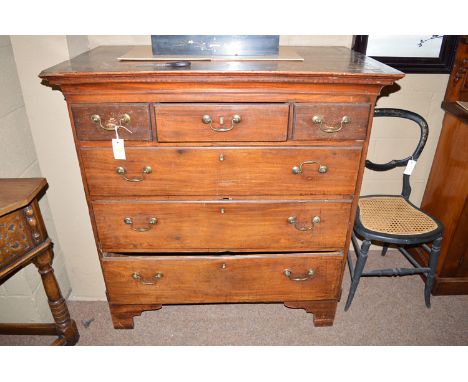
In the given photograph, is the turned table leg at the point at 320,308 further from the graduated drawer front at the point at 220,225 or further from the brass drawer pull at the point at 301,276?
the graduated drawer front at the point at 220,225

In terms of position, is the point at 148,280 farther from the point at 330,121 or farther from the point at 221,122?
the point at 330,121

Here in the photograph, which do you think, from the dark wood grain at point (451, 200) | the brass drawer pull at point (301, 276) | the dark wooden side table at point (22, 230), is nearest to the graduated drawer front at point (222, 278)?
the brass drawer pull at point (301, 276)

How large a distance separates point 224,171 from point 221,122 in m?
0.21

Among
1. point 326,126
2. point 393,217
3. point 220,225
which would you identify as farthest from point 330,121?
point 393,217

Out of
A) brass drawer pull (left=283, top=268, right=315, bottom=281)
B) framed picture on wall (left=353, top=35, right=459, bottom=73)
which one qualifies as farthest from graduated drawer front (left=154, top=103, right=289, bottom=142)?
framed picture on wall (left=353, top=35, right=459, bottom=73)

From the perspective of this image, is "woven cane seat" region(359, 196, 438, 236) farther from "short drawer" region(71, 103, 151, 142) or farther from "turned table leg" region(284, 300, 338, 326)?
"short drawer" region(71, 103, 151, 142)

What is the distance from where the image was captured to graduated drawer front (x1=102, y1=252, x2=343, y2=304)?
5.65 ft

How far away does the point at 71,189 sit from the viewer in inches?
75.5

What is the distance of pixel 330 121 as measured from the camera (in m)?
1.41

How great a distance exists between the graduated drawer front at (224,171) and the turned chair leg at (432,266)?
79cm

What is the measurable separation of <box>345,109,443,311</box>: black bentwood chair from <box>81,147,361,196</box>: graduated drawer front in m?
0.49

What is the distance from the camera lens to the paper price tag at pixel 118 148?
1.41 metres
